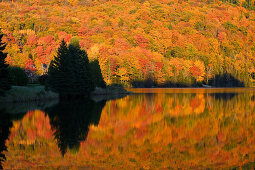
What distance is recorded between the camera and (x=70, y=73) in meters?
49.9

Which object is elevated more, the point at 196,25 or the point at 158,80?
the point at 196,25

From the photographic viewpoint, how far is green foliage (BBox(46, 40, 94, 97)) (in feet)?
161

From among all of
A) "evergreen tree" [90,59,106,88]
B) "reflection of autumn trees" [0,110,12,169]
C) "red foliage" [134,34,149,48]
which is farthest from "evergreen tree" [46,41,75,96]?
"red foliage" [134,34,149,48]

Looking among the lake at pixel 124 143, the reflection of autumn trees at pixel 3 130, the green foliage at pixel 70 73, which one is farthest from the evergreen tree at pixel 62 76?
the lake at pixel 124 143

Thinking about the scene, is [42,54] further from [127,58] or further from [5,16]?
[5,16]

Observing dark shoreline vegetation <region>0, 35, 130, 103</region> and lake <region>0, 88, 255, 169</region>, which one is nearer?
lake <region>0, 88, 255, 169</region>

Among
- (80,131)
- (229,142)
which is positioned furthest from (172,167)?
(80,131)

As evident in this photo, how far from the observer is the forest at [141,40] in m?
112

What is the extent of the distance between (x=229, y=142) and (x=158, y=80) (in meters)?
101

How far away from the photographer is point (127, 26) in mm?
155500

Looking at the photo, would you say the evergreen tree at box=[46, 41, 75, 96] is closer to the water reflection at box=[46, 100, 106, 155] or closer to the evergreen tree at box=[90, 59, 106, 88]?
the evergreen tree at box=[90, 59, 106, 88]

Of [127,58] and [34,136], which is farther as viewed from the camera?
[127,58]

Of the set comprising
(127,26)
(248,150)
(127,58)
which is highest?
(127,26)

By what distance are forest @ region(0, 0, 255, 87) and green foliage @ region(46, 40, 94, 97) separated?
1345 inches
